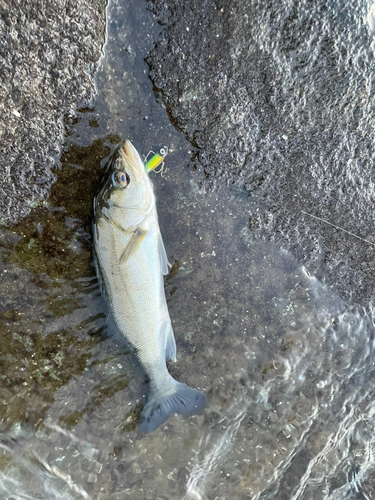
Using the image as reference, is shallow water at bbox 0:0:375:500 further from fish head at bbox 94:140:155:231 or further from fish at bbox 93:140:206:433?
fish head at bbox 94:140:155:231

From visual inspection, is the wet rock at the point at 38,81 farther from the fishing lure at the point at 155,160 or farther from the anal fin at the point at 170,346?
the anal fin at the point at 170,346

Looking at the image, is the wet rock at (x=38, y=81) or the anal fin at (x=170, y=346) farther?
the anal fin at (x=170, y=346)

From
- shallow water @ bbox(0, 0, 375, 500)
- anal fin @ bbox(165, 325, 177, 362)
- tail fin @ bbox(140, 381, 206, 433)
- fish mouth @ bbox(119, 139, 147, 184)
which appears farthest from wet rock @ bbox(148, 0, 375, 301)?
tail fin @ bbox(140, 381, 206, 433)

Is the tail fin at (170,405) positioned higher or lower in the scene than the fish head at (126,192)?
lower

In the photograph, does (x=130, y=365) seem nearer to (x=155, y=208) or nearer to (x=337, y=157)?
(x=155, y=208)

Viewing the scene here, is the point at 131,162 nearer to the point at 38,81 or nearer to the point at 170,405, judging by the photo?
the point at 38,81

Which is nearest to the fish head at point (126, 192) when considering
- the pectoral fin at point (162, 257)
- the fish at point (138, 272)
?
the fish at point (138, 272)

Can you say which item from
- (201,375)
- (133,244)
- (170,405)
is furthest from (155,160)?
(170,405)
